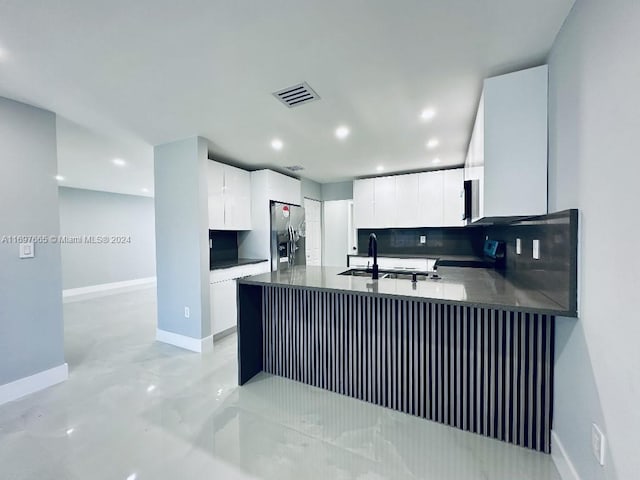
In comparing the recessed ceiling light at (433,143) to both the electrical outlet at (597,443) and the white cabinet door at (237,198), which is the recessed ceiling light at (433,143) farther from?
the electrical outlet at (597,443)

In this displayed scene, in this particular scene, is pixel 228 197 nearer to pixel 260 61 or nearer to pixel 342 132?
pixel 342 132

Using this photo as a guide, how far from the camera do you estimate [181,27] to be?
146cm

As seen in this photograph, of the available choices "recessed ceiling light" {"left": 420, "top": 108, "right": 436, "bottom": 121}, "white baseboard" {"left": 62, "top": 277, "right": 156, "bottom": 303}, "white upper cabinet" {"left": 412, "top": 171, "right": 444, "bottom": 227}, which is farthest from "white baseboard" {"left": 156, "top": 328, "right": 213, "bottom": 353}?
"white baseboard" {"left": 62, "top": 277, "right": 156, "bottom": 303}

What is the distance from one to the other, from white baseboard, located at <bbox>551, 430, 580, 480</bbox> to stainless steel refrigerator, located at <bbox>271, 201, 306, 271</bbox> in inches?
125

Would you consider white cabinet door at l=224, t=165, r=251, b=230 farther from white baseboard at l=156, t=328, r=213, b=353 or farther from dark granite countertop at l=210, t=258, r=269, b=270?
white baseboard at l=156, t=328, r=213, b=353

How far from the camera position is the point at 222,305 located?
11.4 ft

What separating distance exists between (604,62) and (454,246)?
13.1 feet

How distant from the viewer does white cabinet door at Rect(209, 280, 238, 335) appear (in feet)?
11.0

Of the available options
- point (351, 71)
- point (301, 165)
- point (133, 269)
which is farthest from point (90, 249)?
point (351, 71)

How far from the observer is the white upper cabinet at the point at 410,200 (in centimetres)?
440

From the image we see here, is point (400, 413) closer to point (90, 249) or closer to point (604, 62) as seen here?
point (604, 62)

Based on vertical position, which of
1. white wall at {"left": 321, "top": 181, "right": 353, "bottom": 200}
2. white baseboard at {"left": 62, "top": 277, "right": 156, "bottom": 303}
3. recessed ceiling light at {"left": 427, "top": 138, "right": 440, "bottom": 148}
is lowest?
white baseboard at {"left": 62, "top": 277, "right": 156, "bottom": 303}

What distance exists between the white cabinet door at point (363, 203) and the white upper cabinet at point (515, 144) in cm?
320

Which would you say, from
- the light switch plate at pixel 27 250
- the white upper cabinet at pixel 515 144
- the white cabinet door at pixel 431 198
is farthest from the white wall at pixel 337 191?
the light switch plate at pixel 27 250
